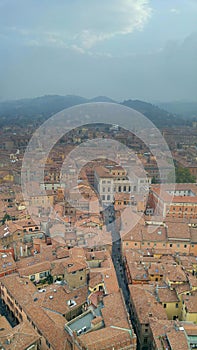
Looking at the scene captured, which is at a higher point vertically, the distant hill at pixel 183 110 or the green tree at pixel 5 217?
the distant hill at pixel 183 110

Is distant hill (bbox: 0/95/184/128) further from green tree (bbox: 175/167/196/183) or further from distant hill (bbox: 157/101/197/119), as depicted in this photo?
green tree (bbox: 175/167/196/183)

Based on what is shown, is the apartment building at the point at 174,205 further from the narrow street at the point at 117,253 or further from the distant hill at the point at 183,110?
the distant hill at the point at 183,110

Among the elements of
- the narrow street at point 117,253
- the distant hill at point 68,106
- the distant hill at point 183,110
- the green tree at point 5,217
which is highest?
the distant hill at point 183,110

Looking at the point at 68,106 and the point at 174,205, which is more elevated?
the point at 68,106

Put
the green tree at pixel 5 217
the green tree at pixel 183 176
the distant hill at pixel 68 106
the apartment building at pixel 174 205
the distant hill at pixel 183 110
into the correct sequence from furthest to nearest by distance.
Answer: the distant hill at pixel 183 110, the distant hill at pixel 68 106, the green tree at pixel 183 176, the apartment building at pixel 174 205, the green tree at pixel 5 217

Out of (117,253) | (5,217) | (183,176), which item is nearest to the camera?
(117,253)

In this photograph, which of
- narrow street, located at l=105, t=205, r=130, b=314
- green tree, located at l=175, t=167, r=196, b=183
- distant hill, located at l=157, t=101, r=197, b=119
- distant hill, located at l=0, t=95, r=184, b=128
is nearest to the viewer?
narrow street, located at l=105, t=205, r=130, b=314

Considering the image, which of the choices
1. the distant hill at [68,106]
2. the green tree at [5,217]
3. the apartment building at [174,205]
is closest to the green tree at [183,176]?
the apartment building at [174,205]

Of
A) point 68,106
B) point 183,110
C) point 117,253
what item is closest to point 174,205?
point 117,253

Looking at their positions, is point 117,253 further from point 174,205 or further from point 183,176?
point 183,176

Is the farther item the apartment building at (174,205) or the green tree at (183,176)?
the green tree at (183,176)

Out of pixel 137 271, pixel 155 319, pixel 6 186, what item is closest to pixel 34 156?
pixel 6 186

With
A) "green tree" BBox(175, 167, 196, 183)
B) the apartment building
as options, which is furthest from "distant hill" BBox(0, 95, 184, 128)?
the apartment building
